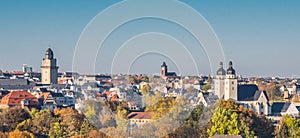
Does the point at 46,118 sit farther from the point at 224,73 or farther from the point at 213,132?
the point at 224,73

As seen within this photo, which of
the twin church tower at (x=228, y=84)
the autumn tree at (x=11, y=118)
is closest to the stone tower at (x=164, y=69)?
the twin church tower at (x=228, y=84)

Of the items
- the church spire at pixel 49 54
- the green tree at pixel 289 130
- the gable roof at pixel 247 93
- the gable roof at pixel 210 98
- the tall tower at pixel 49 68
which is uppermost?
the church spire at pixel 49 54

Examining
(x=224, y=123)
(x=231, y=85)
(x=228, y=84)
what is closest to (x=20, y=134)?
(x=224, y=123)

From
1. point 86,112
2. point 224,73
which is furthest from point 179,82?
point 86,112

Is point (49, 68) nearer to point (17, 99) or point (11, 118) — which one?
point (17, 99)

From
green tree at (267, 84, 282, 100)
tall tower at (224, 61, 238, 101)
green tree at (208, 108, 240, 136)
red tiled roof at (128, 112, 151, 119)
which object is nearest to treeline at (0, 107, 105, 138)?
green tree at (208, 108, 240, 136)

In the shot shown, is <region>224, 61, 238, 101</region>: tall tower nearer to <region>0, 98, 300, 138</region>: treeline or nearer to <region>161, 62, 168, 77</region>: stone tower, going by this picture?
<region>0, 98, 300, 138</region>: treeline

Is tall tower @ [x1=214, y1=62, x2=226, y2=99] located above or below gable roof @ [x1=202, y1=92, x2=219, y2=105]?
above

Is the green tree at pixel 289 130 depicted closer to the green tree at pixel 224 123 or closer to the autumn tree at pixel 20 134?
the green tree at pixel 224 123
